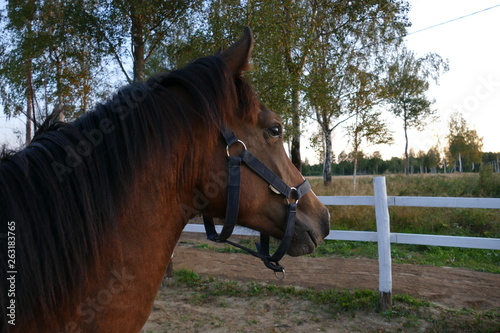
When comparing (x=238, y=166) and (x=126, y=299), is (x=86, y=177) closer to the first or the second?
(x=126, y=299)

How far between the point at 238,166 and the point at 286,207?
1.22 ft

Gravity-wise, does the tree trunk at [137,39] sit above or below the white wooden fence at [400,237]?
above

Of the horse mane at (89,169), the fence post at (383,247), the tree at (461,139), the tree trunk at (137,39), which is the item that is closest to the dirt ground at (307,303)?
the fence post at (383,247)

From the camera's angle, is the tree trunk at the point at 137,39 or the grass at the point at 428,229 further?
the tree trunk at the point at 137,39

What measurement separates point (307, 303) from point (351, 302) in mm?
586

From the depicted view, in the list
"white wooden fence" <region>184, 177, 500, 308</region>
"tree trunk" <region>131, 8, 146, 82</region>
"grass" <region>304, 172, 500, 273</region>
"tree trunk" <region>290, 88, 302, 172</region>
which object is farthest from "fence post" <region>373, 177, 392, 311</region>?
"tree trunk" <region>131, 8, 146, 82</region>

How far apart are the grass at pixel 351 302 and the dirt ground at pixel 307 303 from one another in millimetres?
95

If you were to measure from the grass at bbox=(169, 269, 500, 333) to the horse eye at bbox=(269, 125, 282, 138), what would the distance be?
3358mm

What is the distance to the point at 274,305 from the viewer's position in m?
4.59

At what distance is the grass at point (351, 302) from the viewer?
3754 millimetres

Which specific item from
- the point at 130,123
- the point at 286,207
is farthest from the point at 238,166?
the point at 130,123

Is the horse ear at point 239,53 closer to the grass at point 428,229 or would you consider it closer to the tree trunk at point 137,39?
the grass at point 428,229

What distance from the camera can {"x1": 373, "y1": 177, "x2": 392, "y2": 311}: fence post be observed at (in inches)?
166

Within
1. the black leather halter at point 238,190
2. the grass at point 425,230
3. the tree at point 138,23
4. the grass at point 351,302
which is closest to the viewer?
the black leather halter at point 238,190
